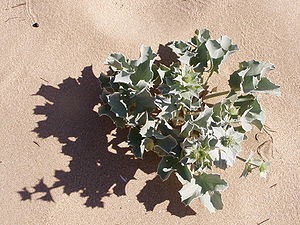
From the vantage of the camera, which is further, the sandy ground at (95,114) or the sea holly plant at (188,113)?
the sandy ground at (95,114)

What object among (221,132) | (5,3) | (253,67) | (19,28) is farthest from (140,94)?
(5,3)

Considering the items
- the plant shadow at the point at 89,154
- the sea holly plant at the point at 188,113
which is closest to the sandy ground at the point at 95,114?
the plant shadow at the point at 89,154

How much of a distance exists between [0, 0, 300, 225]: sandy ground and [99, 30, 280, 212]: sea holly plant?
10.1 inches

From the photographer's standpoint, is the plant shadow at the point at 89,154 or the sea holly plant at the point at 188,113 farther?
the plant shadow at the point at 89,154

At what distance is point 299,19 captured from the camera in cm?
→ 350

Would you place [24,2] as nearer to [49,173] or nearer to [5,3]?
[5,3]

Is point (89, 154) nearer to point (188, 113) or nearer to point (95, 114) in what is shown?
point (95, 114)

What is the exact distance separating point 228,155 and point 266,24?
1.33 metres

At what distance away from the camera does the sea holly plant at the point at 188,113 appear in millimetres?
2559

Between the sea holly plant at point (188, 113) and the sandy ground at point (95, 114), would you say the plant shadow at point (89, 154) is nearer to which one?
the sandy ground at point (95, 114)

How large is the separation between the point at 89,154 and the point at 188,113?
682mm

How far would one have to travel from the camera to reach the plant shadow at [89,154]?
9.40ft

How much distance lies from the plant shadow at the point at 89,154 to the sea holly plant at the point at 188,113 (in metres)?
0.20

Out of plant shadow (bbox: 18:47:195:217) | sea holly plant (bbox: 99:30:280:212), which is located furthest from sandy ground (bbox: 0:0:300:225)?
sea holly plant (bbox: 99:30:280:212)
